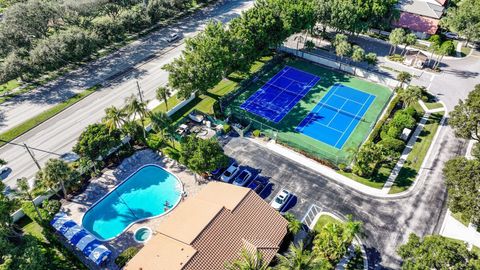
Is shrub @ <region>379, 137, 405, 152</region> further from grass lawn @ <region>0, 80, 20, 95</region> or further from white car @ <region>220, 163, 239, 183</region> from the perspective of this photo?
grass lawn @ <region>0, 80, 20, 95</region>

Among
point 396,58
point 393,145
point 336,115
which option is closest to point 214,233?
point 393,145

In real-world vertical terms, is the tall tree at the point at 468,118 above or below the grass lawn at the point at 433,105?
above

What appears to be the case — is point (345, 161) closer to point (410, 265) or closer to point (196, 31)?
point (410, 265)

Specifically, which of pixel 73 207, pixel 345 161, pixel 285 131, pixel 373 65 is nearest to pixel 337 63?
pixel 373 65

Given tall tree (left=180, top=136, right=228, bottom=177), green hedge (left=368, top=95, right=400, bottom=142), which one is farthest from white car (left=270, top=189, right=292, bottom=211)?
green hedge (left=368, top=95, right=400, bottom=142)

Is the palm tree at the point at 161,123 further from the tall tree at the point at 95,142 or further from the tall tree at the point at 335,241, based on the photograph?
the tall tree at the point at 335,241

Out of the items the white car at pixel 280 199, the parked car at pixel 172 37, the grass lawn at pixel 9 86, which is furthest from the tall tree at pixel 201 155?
the grass lawn at pixel 9 86
